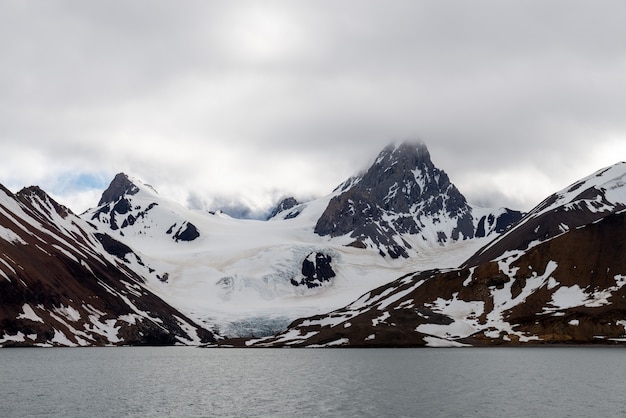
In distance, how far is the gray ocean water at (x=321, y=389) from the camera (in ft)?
246

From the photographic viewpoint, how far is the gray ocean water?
7494 cm

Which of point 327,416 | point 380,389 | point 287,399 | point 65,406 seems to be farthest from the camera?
point 380,389

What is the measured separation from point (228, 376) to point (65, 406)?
47.0 m

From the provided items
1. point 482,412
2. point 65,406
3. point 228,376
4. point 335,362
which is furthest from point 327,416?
point 335,362

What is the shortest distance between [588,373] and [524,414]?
50551mm

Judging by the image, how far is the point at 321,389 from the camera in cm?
9600

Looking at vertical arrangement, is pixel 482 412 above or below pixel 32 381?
below

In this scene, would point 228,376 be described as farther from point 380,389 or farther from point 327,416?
point 327,416

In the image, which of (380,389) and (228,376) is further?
(228,376)

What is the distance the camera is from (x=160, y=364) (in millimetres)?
153500

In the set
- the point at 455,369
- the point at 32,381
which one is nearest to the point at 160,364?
the point at 32,381

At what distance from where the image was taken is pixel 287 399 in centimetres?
8556

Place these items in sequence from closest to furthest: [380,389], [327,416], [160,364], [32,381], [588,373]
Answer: [327,416]
[380,389]
[32,381]
[588,373]
[160,364]

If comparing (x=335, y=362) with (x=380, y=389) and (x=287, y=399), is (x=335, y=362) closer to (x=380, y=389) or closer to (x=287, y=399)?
(x=380, y=389)
